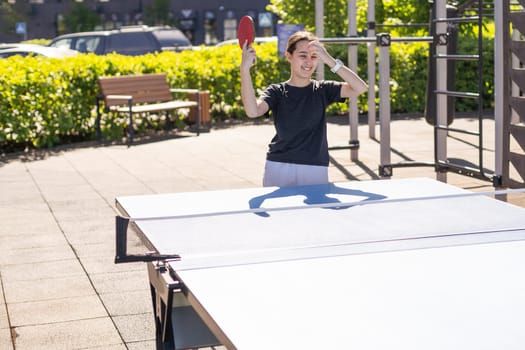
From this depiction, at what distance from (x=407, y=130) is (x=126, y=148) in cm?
436

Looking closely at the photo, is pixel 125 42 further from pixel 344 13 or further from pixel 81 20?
pixel 81 20

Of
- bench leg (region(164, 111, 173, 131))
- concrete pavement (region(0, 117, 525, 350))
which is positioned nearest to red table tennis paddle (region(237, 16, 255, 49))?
concrete pavement (region(0, 117, 525, 350))

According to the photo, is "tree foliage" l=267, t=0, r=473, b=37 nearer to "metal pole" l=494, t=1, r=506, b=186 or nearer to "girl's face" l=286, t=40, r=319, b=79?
"metal pole" l=494, t=1, r=506, b=186

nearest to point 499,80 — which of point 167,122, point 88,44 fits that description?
point 167,122

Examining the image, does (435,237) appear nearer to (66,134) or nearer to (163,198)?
(163,198)

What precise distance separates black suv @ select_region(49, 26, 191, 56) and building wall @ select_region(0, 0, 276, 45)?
3588cm

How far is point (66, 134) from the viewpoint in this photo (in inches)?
582

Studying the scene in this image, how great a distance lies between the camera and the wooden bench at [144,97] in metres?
14.5

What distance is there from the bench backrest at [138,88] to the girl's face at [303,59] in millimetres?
9288

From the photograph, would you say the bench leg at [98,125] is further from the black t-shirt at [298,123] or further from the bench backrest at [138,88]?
the black t-shirt at [298,123]

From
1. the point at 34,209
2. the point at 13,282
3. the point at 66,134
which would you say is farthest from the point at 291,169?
the point at 66,134

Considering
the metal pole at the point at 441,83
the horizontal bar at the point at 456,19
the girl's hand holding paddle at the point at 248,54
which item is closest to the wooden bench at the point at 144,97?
the metal pole at the point at 441,83

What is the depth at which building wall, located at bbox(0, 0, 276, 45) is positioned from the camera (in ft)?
217

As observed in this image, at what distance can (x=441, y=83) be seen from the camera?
958cm
